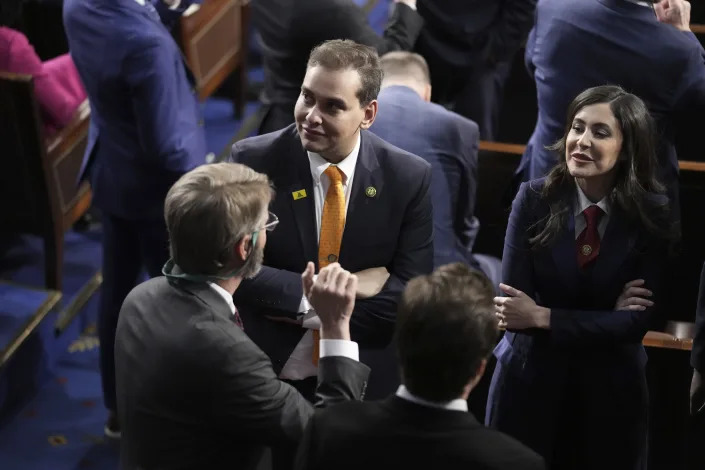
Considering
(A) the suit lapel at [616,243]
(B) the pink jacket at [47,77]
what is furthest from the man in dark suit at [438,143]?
(B) the pink jacket at [47,77]

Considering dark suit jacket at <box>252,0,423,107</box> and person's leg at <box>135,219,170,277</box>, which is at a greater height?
dark suit jacket at <box>252,0,423,107</box>

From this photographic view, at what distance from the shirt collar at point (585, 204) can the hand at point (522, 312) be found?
265 millimetres

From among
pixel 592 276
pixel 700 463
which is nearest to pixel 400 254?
pixel 592 276

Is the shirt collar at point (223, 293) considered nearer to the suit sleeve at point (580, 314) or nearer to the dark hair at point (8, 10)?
the suit sleeve at point (580, 314)

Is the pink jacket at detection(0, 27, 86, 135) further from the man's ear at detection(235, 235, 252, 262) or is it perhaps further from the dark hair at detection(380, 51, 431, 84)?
the man's ear at detection(235, 235, 252, 262)

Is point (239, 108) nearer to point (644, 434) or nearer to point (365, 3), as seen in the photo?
point (365, 3)

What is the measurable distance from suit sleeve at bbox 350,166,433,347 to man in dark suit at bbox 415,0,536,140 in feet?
5.75

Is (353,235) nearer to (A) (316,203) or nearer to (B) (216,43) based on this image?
(A) (316,203)

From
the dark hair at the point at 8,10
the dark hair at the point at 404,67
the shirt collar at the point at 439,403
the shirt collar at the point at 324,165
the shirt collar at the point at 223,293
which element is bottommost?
the shirt collar at the point at 439,403

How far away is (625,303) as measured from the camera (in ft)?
9.21

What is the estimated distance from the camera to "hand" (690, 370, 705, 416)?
3018 millimetres

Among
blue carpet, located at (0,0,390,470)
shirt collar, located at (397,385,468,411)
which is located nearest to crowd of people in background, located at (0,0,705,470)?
shirt collar, located at (397,385,468,411)

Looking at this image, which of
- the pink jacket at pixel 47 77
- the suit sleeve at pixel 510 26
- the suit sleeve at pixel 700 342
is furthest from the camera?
the suit sleeve at pixel 510 26

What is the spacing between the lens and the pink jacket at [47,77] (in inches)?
176
